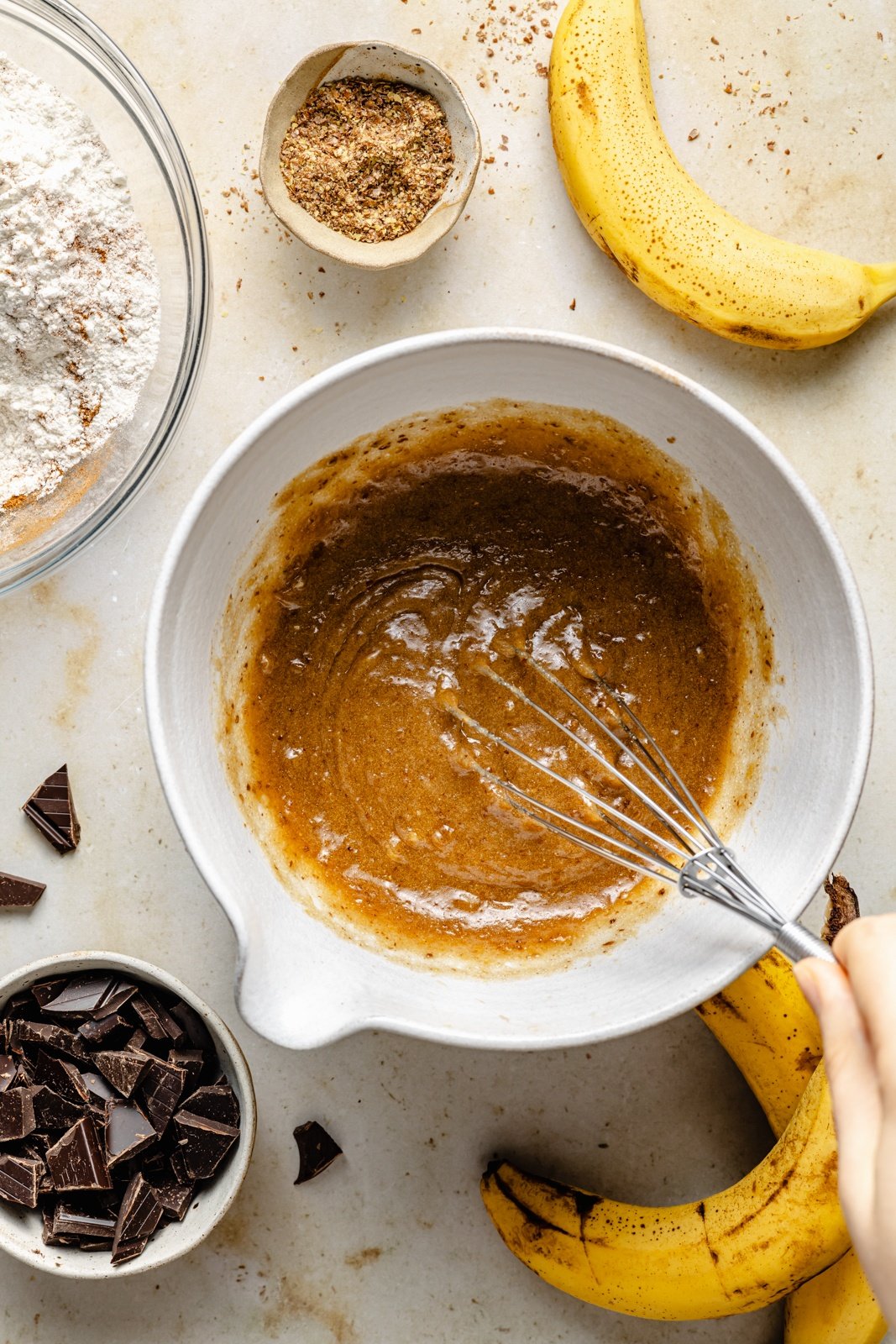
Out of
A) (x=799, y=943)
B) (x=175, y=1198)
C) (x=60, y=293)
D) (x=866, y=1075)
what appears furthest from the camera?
(x=175, y=1198)

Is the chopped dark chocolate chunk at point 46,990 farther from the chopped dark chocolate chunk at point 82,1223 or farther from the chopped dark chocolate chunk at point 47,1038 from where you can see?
the chopped dark chocolate chunk at point 82,1223

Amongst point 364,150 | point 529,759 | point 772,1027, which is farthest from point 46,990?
point 364,150

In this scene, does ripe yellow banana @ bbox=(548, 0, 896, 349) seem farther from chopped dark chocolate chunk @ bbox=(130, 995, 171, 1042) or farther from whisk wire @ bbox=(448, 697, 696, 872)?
chopped dark chocolate chunk @ bbox=(130, 995, 171, 1042)

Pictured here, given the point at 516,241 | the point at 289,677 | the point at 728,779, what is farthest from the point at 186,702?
the point at 516,241

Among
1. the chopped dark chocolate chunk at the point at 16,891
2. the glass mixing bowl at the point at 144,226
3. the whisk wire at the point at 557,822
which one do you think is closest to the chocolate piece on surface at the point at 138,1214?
the chopped dark chocolate chunk at the point at 16,891

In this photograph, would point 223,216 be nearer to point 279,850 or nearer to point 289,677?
point 289,677

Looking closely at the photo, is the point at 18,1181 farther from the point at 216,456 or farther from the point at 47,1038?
the point at 216,456
